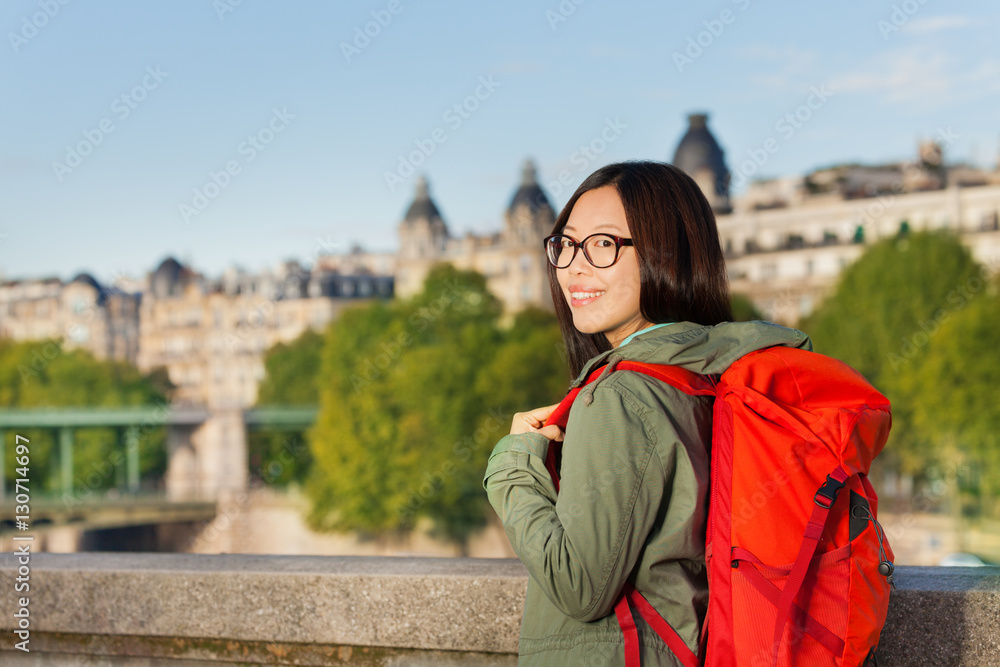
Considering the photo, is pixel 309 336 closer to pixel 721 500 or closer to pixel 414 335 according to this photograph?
pixel 414 335

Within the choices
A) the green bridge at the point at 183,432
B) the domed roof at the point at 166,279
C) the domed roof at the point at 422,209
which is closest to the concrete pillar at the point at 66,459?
the green bridge at the point at 183,432

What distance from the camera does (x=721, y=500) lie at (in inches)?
71.1

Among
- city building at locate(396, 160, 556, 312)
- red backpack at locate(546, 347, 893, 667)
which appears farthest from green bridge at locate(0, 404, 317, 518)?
red backpack at locate(546, 347, 893, 667)

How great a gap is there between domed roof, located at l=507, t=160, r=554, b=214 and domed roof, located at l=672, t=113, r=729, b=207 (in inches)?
358

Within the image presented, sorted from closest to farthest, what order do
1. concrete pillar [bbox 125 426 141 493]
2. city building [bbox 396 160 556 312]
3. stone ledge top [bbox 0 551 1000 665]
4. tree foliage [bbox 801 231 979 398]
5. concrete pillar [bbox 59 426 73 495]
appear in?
stone ledge top [bbox 0 551 1000 665]
tree foliage [bbox 801 231 979 398]
concrete pillar [bbox 59 426 73 495]
concrete pillar [bbox 125 426 141 493]
city building [bbox 396 160 556 312]

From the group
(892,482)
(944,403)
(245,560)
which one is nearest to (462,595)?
(245,560)

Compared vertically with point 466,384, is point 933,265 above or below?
above

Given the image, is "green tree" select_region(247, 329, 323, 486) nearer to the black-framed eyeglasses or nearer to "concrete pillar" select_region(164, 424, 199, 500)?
"concrete pillar" select_region(164, 424, 199, 500)

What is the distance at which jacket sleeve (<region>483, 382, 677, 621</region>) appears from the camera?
1802 mm

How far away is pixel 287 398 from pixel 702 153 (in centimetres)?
2820

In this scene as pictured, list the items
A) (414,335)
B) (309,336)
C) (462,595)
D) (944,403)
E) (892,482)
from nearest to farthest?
(462,595) → (944,403) → (892,482) → (414,335) → (309,336)

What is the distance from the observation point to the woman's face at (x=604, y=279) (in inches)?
81.2

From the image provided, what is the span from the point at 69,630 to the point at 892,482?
34132 millimetres

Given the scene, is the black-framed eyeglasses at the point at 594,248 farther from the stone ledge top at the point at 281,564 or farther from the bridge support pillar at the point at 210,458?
the bridge support pillar at the point at 210,458
